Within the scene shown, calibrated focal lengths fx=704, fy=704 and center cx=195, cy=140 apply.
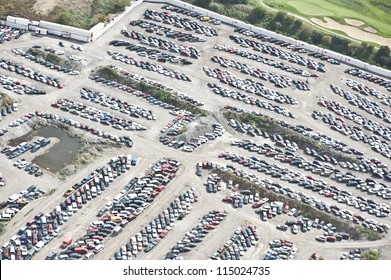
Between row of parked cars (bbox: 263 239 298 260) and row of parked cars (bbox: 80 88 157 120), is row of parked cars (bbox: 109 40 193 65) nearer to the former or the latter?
row of parked cars (bbox: 80 88 157 120)

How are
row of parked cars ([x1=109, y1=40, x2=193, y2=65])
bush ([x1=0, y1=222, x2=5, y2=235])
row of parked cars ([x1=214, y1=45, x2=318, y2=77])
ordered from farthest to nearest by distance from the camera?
→ row of parked cars ([x1=214, y1=45, x2=318, y2=77]) → row of parked cars ([x1=109, y1=40, x2=193, y2=65]) → bush ([x1=0, y1=222, x2=5, y2=235])

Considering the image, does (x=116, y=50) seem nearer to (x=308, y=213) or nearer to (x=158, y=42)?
(x=158, y=42)

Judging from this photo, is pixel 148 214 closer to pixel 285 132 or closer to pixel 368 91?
pixel 285 132

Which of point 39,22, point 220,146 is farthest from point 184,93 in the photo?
point 39,22

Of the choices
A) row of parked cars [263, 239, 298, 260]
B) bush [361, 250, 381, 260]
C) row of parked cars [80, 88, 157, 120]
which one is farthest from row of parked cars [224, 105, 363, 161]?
row of parked cars [263, 239, 298, 260]

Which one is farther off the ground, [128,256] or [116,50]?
[116,50]

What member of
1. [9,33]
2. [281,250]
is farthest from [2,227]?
[9,33]
